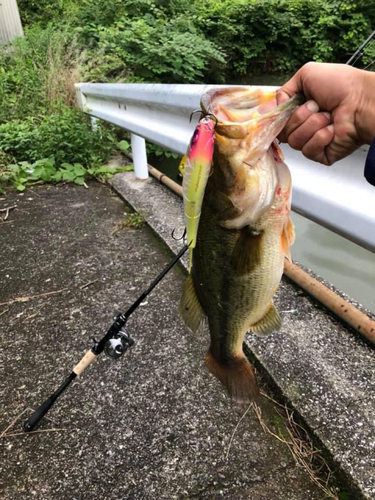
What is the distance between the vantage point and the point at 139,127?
3.29 metres

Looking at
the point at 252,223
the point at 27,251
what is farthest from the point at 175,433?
the point at 27,251

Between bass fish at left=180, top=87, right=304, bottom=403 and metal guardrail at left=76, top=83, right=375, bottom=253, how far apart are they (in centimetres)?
30

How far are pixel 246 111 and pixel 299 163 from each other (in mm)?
730

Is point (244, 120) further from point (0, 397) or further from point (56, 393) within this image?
point (0, 397)

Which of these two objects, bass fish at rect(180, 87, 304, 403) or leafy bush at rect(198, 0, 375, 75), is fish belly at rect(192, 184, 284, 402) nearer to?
bass fish at rect(180, 87, 304, 403)

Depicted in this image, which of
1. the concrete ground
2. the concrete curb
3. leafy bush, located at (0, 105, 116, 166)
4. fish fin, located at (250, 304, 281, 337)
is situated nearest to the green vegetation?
leafy bush, located at (0, 105, 116, 166)

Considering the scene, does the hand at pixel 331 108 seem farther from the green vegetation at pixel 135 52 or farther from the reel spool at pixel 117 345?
the green vegetation at pixel 135 52

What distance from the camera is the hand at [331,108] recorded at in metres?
1.05

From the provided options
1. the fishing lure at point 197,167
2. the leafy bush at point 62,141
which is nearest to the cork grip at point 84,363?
the fishing lure at point 197,167

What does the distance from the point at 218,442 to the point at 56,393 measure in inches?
31.9

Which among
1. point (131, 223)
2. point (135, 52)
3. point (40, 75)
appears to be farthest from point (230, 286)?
point (135, 52)

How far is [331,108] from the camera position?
1.10 metres

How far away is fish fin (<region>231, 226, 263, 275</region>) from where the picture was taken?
3.95 ft

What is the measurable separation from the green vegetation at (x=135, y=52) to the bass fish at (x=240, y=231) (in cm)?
383
